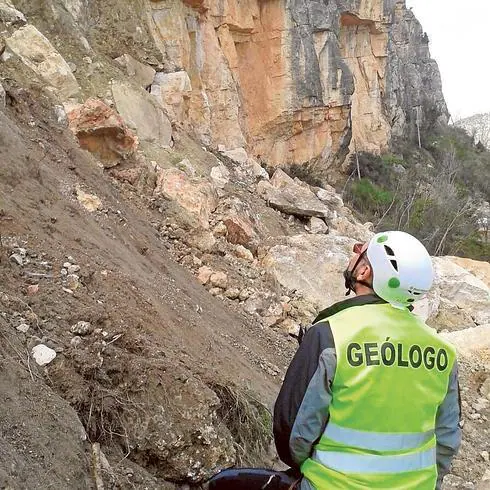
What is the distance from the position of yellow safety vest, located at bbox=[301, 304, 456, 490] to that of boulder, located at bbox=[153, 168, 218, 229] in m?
6.14

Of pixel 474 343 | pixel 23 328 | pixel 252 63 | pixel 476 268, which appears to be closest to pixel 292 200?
pixel 474 343

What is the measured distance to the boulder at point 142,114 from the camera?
9.50 meters

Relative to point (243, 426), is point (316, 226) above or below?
below

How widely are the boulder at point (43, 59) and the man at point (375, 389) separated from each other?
758cm

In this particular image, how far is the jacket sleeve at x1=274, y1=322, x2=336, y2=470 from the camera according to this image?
1714 mm

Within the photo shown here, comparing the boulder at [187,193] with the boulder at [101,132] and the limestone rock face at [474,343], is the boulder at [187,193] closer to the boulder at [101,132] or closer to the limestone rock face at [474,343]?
the boulder at [101,132]

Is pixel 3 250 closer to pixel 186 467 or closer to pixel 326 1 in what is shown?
pixel 186 467

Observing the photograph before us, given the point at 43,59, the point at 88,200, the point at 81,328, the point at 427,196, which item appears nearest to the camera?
the point at 81,328

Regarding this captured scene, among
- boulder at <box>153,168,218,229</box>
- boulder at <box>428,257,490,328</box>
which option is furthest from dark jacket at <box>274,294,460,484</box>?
boulder at <box>428,257,490,328</box>

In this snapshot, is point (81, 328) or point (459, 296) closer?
point (81, 328)

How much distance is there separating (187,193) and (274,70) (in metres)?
11.2

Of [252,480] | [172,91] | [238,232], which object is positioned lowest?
[238,232]

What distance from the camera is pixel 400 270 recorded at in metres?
1.79

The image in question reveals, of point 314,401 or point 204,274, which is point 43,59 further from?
point 314,401
